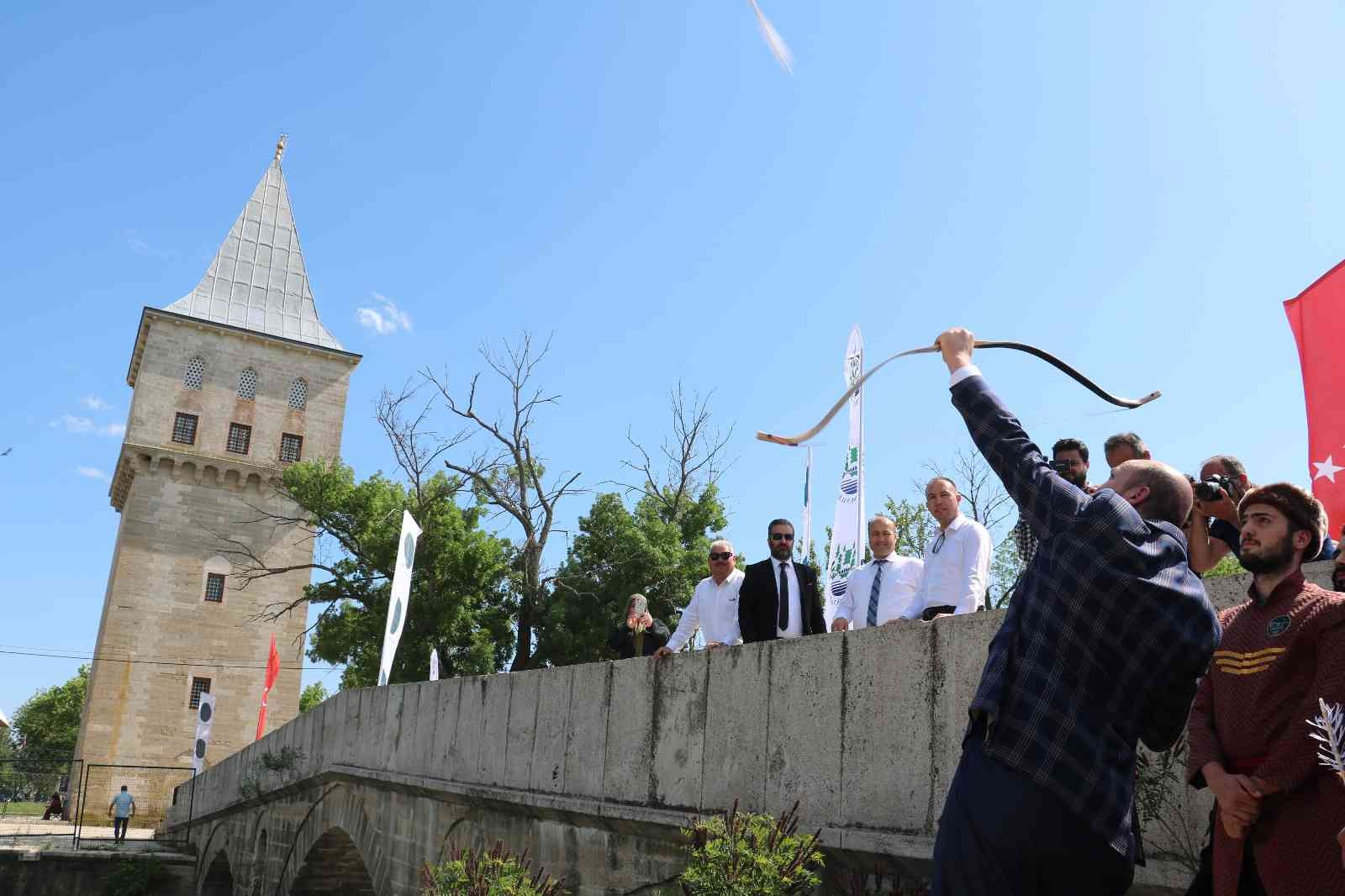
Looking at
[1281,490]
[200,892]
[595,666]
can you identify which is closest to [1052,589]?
[1281,490]

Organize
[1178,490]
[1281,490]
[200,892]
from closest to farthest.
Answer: [1178,490]
[1281,490]
[200,892]

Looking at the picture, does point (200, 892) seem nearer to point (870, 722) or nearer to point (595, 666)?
point (595, 666)

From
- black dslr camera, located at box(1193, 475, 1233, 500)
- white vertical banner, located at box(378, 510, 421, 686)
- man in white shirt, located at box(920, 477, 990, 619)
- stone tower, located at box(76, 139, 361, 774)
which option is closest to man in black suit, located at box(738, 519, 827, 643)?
man in white shirt, located at box(920, 477, 990, 619)

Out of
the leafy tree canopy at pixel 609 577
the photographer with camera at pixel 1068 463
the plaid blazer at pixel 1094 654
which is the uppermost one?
the leafy tree canopy at pixel 609 577

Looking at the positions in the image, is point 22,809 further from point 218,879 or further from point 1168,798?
point 1168,798

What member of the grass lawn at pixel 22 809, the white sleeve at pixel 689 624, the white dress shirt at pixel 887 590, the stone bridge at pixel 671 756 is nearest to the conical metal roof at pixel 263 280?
the grass lawn at pixel 22 809

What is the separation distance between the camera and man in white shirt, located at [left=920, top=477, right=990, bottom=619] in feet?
18.2

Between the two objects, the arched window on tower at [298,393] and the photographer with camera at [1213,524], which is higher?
the arched window on tower at [298,393]

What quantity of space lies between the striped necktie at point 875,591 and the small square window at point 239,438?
39.0 meters

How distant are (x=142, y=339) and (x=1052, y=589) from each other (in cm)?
4458

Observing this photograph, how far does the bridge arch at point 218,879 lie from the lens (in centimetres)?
Answer: 2238

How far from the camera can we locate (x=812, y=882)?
451 cm

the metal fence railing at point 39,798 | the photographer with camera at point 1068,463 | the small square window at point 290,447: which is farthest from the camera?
the small square window at point 290,447

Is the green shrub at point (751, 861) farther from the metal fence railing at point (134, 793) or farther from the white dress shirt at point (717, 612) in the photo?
the metal fence railing at point (134, 793)
